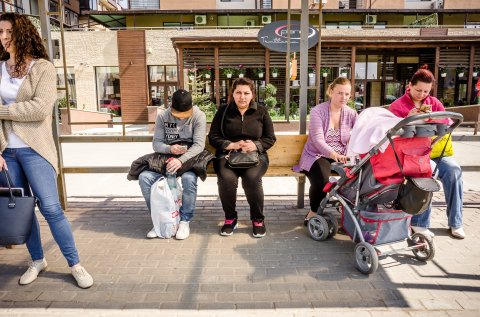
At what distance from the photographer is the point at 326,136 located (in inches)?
175

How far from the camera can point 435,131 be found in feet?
10.2

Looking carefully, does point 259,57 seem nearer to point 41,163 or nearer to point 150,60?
point 150,60

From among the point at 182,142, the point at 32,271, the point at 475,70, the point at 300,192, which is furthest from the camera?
the point at 475,70

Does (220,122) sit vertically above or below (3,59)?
below

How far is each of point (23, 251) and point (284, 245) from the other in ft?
8.63

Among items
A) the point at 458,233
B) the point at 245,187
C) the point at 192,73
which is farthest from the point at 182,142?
the point at 192,73

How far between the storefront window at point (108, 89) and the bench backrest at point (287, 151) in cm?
2060

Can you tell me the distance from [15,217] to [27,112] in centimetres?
79

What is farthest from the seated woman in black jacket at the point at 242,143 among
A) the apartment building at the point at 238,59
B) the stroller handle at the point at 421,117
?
the apartment building at the point at 238,59

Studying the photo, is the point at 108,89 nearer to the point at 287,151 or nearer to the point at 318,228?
the point at 287,151

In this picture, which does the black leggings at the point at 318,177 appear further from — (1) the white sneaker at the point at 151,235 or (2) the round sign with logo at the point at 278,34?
(2) the round sign with logo at the point at 278,34

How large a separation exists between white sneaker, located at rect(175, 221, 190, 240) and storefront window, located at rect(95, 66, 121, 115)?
2107 centimetres

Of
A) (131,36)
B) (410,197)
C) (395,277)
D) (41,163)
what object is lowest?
(395,277)

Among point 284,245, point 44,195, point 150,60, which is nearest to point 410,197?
point 284,245
